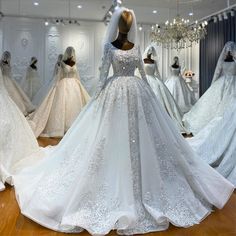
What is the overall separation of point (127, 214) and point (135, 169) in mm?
358

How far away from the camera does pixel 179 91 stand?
5297 mm

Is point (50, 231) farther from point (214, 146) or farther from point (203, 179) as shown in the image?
point (214, 146)

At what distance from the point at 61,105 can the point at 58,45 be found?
996 millimetres

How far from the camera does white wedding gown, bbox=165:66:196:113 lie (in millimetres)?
5188

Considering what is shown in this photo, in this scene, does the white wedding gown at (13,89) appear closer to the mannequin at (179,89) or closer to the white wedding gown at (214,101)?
the mannequin at (179,89)

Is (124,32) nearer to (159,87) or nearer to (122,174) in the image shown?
(122,174)

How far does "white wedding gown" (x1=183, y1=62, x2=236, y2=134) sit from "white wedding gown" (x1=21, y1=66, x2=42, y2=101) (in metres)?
2.53

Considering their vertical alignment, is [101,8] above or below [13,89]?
above

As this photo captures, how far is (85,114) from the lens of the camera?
2.49m

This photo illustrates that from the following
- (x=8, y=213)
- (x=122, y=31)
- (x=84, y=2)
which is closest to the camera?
(x=8, y=213)

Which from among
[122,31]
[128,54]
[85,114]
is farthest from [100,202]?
[122,31]
